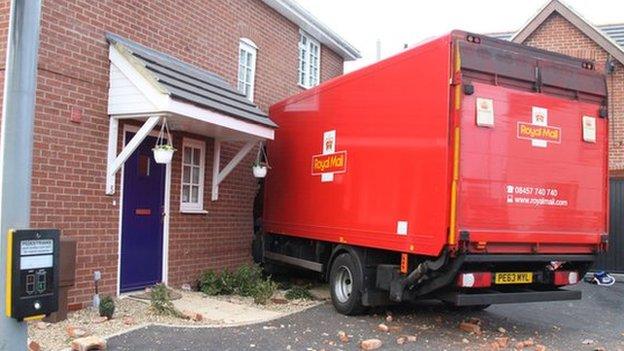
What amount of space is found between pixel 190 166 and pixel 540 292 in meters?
5.45

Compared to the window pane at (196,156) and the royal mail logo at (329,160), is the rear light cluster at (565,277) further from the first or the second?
the window pane at (196,156)

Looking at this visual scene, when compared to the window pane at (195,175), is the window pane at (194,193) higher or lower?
lower

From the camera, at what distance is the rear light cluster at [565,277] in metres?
7.60

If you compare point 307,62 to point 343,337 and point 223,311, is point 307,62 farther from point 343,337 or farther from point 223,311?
point 343,337

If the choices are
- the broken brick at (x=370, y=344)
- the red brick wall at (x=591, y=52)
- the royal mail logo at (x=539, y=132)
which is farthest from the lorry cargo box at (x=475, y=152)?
the red brick wall at (x=591, y=52)

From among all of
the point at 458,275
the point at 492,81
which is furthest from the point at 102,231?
the point at 492,81

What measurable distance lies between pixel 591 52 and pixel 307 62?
23.6 feet

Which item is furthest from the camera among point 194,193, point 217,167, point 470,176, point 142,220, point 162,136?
point 217,167

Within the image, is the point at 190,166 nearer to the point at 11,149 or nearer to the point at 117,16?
the point at 117,16

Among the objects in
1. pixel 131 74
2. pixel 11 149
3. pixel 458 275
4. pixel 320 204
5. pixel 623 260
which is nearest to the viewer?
pixel 11 149

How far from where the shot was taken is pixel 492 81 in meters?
6.98

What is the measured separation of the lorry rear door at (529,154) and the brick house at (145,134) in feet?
11.6

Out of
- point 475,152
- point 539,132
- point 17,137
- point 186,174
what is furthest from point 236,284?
point 17,137

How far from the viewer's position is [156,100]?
7.70 meters
